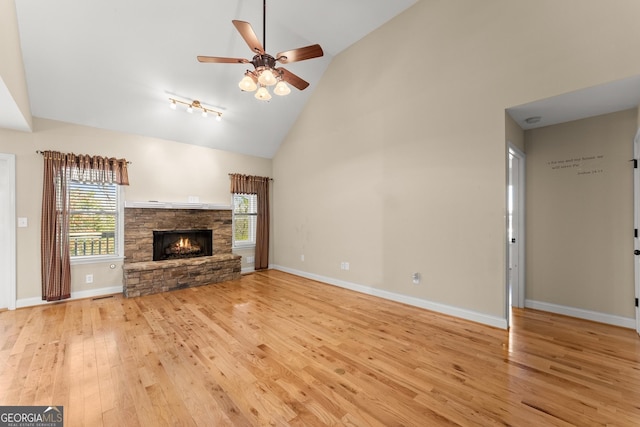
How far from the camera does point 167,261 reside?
4879 mm

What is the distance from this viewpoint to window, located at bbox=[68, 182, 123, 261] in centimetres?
424

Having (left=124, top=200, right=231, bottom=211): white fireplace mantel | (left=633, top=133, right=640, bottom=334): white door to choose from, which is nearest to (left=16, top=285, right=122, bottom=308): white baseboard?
(left=124, top=200, right=231, bottom=211): white fireplace mantel

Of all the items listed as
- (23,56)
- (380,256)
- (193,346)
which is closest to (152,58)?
(23,56)

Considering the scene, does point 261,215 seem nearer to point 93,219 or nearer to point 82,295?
point 93,219

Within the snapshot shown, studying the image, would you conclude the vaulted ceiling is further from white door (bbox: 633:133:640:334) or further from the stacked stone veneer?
white door (bbox: 633:133:640:334)

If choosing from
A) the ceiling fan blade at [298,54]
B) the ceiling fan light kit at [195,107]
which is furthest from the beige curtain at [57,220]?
the ceiling fan blade at [298,54]

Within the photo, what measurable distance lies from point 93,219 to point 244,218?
2.77 m

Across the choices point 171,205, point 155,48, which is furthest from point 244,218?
point 155,48

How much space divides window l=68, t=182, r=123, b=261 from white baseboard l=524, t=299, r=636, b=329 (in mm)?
6798

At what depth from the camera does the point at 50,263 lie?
12.9 feet

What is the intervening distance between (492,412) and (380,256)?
260 centimetres

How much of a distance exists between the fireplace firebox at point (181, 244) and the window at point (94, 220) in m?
0.62

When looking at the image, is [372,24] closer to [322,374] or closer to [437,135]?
[437,135]

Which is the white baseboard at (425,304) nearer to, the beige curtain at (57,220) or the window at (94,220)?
the window at (94,220)
